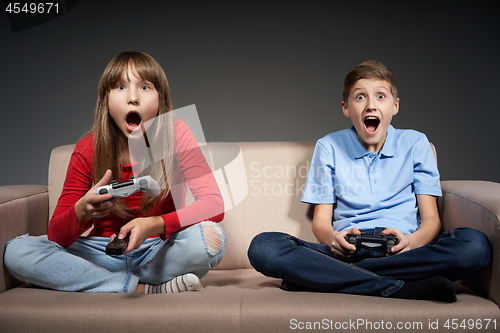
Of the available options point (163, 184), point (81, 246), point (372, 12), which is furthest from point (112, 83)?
point (372, 12)

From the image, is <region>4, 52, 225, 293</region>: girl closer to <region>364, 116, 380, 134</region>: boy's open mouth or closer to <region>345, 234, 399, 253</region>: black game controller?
<region>345, 234, 399, 253</region>: black game controller

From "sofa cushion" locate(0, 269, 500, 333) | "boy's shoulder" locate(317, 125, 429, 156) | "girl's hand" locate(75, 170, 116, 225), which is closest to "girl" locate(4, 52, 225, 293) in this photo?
"girl's hand" locate(75, 170, 116, 225)

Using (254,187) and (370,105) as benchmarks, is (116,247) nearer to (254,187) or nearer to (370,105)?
(254,187)

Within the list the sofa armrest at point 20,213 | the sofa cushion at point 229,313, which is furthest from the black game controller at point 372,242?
the sofa armrest at point 20,213

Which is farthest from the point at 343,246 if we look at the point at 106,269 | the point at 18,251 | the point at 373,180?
the point at 18,251

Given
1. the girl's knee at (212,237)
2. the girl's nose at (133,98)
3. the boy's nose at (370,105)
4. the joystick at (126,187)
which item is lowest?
the girl's knee at (212,237)

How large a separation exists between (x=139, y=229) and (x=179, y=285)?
219 millimetres

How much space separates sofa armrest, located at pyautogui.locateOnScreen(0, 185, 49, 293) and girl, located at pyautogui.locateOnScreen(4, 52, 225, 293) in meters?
0.04

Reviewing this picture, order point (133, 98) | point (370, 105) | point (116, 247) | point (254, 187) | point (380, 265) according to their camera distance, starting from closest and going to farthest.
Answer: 1. point (116, 247)
2. point (380, 265)
3. point (133, 98)
4. point (370, 105)
5. point (254, 187)

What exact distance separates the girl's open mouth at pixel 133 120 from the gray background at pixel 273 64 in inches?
32.8

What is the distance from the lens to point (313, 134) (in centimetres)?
213

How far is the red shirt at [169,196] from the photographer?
1159mm

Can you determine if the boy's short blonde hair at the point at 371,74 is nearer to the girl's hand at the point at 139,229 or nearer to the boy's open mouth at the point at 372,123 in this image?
the boy's open mouth at the point at 372,123

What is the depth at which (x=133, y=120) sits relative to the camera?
4.24 feet
